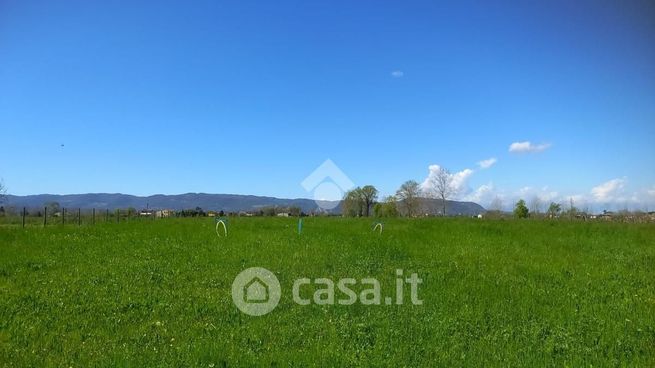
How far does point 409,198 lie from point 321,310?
80.6 m

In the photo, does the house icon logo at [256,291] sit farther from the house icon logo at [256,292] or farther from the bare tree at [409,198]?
the bare tree at [409,198]

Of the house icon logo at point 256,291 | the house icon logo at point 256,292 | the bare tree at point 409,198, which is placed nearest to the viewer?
the house icon logo at point 256,291

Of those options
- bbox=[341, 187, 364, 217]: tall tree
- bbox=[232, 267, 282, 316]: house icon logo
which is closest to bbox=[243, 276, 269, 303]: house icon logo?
bbox=[232, 267, 282, 316]: house icon logo

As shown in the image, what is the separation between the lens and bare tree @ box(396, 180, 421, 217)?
85.2m

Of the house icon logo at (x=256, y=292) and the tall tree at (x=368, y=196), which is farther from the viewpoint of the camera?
the tall tree at (x=368, y=196)

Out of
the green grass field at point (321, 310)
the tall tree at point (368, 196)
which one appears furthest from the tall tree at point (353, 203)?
the green grass field at point (321, 310)

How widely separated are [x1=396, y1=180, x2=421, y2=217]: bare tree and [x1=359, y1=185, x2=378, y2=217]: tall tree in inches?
297

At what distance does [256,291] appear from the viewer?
10.5 meters

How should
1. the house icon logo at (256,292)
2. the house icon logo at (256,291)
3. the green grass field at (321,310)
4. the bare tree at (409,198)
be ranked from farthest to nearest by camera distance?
1. the bare tree at (409,198)
2. the house icon logo at (256,292)
3. the house icon logo at (256,291)
4. the green grass field at (321,310)

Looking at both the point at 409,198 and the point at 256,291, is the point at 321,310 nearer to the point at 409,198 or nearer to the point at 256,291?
the point at 256,291

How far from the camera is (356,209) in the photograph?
9525cm

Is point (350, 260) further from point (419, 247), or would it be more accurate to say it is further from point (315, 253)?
point (419, 247)

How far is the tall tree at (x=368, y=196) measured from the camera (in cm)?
9724

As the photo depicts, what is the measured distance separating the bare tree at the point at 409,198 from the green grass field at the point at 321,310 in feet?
222
